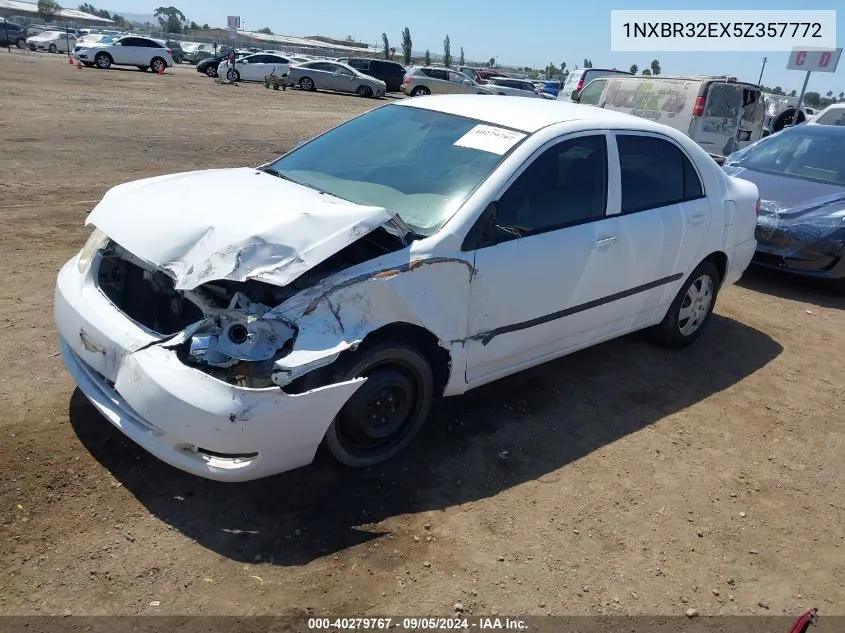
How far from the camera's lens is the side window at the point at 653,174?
174 inches

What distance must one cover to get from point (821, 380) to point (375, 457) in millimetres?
3700

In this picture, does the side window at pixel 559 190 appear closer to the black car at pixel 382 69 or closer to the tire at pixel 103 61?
the tire at pixel 103 61

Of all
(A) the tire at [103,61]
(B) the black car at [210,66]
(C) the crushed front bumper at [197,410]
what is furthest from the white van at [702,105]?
(B) the black car at [210,66]

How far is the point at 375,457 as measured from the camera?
3463 millimetres

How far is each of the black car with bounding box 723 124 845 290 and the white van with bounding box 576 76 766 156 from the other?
15.7 feet

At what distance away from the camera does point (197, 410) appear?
2.76 m

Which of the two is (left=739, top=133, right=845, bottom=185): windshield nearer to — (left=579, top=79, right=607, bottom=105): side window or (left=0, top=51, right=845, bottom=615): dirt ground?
(left=0, top=51, right=845, bottom=615): dirt ground

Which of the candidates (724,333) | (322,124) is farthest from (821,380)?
(322,124)

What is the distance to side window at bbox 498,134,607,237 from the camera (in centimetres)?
375

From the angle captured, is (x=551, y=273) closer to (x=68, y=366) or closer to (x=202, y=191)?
(x=202, y=191)

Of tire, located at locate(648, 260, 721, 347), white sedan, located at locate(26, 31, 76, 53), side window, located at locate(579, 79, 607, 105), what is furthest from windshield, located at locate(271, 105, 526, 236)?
white sedan, located at locate(26, 31, 76, 53)

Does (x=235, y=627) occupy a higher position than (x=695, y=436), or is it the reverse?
(x=235, y=627)

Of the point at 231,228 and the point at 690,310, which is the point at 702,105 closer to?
the point at 690,310

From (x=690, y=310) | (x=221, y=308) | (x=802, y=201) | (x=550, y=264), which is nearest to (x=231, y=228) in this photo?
(x=221, y=308)
